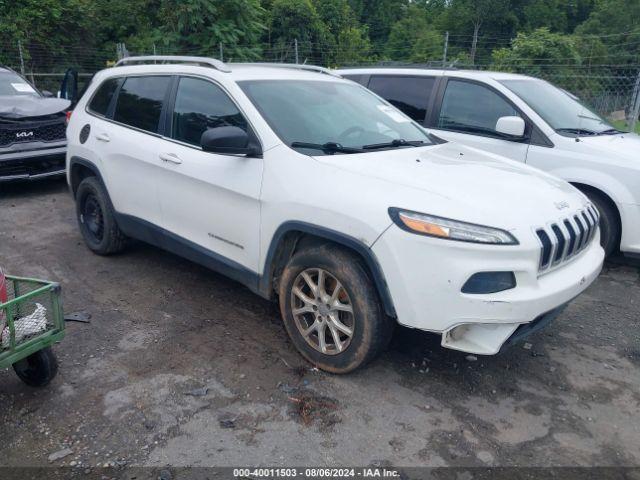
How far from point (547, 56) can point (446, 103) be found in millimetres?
15036

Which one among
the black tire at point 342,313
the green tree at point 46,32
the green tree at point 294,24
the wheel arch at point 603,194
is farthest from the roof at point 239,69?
the green tree at point 294,24

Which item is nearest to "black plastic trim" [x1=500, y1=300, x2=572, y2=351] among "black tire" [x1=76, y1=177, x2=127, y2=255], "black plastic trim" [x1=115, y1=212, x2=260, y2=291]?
"black plastic trim" [x1=115, y1=212, x2=260, y2=291]

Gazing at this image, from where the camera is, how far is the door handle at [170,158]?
4094mm

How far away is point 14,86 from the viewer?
27.4ft

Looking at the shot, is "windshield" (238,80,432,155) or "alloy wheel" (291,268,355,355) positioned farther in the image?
"windshield" (238,80,432,155)

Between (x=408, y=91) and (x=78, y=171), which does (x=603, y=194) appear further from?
(x=78, y=171)

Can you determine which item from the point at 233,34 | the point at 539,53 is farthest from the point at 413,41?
the point at 233,34

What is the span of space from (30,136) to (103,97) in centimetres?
300

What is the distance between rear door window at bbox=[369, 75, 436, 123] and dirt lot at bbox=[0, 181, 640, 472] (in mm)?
2833

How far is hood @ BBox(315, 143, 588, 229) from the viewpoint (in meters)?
2.94

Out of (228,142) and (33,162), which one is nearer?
(228,142)

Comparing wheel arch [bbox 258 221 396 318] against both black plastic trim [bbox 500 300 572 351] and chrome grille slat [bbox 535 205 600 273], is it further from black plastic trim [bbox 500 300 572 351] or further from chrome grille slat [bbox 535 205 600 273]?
chrome grille slat [bbox 535 205 600 273]

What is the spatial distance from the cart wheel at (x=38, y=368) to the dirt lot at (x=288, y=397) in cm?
7

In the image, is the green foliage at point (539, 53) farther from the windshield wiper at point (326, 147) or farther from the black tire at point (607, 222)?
the windshield wiper at point (326, 147)
